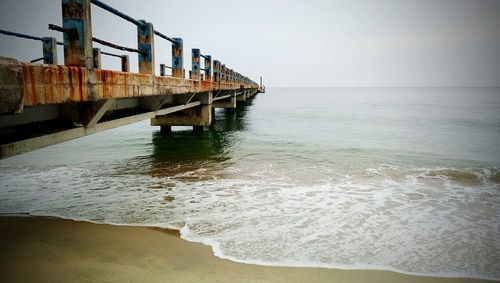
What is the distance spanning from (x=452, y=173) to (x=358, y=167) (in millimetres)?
2409

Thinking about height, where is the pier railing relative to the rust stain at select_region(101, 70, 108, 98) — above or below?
above

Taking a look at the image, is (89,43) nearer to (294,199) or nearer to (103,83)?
(103,83)

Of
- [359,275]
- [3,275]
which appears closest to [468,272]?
[359,275]

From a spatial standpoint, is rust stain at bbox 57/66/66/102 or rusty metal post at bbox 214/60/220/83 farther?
rusty metal post at bbox 214/60/220/83

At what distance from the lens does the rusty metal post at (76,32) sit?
3.44 m

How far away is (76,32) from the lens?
11.4 feet

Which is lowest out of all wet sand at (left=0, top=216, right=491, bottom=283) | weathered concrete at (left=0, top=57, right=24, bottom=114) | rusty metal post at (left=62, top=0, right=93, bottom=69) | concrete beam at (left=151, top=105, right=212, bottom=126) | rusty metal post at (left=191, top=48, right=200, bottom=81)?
wet sand at (left=0, top=216, right=491, bottom=283)

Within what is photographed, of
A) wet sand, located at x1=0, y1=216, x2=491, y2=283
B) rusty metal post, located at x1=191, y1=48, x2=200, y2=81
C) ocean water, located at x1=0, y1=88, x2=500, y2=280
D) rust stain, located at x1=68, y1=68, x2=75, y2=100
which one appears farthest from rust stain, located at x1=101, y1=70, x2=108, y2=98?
rusty metal post, located at x1=191, y1=48, x2=200, y2=81

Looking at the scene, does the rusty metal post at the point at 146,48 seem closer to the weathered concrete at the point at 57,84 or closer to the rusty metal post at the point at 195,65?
the weathered concrete at the point at 57,84

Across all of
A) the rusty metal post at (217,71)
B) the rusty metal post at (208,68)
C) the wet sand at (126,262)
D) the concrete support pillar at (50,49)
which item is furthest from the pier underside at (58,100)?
the rusty metal post at (217,71)

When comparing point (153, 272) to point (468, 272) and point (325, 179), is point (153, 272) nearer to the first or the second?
point (468, 272)

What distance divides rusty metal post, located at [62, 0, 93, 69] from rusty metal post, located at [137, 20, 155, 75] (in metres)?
1.86

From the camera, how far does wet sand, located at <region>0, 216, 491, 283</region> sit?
352 cm

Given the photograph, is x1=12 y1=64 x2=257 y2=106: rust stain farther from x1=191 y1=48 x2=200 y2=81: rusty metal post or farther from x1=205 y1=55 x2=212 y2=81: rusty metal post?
x1=205 y1=55 x2=212 y2=81: rusty metal post
